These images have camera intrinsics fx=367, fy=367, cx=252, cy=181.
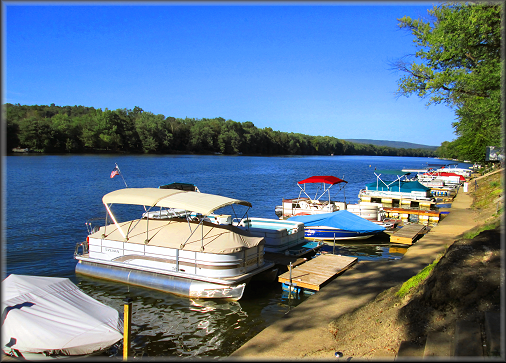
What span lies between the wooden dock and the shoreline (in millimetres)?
2314

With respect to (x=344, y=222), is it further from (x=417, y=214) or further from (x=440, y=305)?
(x=440, y=305)

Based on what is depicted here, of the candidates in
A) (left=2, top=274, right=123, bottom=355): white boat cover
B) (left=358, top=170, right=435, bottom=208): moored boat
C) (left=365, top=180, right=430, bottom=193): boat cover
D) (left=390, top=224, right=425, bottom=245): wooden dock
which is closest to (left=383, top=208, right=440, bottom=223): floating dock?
(left=358, top=170, right=435, bottom=208): moored boat

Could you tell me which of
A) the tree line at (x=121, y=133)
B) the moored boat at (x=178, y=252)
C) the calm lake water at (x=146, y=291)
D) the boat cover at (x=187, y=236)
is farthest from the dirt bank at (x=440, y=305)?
the tree line at (x=121, y=133)

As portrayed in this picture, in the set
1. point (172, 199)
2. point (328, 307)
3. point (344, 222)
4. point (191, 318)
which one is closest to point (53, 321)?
point (191, 318)

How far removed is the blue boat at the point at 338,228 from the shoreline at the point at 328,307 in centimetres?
337

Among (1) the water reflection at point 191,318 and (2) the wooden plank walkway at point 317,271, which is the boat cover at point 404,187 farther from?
(1) the water reflection at point 191,318

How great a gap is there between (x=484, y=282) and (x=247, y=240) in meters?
7.95

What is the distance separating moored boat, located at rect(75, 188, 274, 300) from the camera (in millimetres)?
12664

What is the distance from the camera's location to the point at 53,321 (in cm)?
827

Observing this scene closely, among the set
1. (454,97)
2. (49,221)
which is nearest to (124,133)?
(49,221)

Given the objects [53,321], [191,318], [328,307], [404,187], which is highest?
[404,187]

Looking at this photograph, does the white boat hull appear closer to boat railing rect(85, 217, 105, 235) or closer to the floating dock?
boat railing rect(85, 217, 105, 235)

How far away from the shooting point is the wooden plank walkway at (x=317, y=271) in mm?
12508

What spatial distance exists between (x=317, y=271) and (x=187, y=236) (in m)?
4.96
